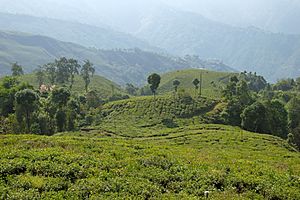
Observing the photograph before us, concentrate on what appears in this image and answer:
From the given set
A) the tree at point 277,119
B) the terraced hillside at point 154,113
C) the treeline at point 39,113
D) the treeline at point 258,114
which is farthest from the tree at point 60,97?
the tree at point 277,119

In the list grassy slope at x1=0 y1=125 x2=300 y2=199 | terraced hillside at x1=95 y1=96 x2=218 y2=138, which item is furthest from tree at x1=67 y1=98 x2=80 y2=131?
grassy slope at x1=0 y1=125 x2=300 y2=199

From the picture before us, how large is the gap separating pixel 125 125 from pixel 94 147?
69.5 meters

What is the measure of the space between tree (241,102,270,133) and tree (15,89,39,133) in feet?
195

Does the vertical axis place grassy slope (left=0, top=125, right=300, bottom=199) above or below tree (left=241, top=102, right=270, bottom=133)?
above

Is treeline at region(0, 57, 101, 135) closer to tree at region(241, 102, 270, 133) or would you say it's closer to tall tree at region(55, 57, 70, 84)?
tree at region(241, 102, 270, 133)

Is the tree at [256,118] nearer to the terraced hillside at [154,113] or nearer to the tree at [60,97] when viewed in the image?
the terraced hillside at [154,113]

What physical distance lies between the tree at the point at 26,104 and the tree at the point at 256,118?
59417 millimetres

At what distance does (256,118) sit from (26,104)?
64.0 meters

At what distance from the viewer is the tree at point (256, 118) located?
10362 cm

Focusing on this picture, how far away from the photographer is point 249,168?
98.3 ft

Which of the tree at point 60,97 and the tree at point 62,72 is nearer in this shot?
the tree at point 60,97

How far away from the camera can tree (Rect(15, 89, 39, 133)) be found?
3563 inches

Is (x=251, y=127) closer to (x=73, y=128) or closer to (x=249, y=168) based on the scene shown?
(x=73, y=128)

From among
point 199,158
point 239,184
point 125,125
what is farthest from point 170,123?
point 239,184
